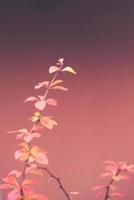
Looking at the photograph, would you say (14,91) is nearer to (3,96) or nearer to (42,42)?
(3,96)

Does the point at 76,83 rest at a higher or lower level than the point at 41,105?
higher

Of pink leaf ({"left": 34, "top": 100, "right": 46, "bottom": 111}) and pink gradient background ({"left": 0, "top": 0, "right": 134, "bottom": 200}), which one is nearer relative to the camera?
pink leaf ({"left": 34, "top": 100, "right": 46, "bottom": 111})

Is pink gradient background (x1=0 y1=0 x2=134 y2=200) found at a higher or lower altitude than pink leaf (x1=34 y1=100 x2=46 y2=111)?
higher

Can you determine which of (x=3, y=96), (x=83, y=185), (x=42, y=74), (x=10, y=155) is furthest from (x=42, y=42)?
(x=83, y=185)

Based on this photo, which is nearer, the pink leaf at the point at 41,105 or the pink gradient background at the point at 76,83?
the pink leaf at the point at 41,105

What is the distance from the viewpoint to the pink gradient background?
311 centimetres

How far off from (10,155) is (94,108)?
Answer: 648 millimetres

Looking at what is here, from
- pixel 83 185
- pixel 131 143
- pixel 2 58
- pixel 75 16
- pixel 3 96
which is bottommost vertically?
pixel 83 185

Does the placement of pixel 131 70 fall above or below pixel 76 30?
below

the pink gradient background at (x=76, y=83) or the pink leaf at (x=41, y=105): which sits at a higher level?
the pink gradient background at (x=76, y=83)

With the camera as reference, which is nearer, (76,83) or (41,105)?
(41,105)

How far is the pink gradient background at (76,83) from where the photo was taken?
311cm

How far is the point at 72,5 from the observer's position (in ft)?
10.2

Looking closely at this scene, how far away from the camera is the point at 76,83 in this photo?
3.15 meters
